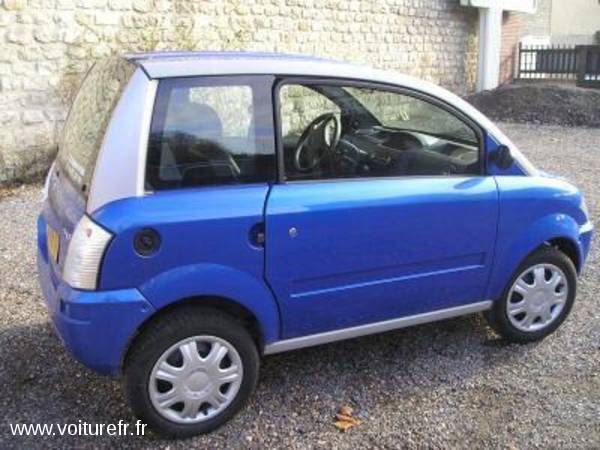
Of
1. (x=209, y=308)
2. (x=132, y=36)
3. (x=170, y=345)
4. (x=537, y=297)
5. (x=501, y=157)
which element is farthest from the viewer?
(x=132, y=36)

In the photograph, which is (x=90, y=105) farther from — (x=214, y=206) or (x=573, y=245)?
(x=573, y=245)

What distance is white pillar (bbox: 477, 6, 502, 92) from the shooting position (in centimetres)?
1689

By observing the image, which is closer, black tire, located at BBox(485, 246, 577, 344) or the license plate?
the license plate

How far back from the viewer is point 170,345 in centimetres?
288

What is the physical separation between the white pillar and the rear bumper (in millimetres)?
15799

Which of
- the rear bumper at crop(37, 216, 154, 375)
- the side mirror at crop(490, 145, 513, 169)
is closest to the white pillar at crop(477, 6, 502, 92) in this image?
the side mirror at crop(490, 145, 513, 169)

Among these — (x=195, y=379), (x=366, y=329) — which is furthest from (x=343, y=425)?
(x=195, y=379)

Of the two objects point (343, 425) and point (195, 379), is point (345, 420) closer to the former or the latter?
point (343, 425)

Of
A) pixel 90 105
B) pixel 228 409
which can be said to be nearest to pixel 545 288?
pixel 228 409

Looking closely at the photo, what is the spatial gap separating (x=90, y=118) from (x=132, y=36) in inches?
260

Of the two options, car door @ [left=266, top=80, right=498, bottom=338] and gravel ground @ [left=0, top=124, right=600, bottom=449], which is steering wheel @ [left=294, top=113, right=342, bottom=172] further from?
gravel ground @ [left=0, top=124, right=600, bottom=449]

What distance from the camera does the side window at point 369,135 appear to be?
3197 millimetres

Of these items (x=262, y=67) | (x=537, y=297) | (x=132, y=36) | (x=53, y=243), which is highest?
(x=262, y=67)

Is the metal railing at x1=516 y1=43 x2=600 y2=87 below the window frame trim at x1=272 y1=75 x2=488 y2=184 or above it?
below
